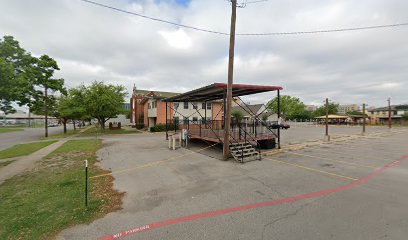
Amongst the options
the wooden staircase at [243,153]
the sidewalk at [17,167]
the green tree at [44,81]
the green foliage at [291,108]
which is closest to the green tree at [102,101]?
the green tree at [44,81]

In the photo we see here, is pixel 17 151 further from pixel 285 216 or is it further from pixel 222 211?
pixel 285 216

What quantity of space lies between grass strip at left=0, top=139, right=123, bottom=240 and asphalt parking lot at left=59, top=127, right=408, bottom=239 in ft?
1.22

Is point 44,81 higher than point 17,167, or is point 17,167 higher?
point 44,81

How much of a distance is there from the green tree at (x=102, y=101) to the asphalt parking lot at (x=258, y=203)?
2147 centimetres

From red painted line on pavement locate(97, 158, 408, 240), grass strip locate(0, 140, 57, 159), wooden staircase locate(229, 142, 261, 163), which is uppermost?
wooden staircase locate(229, 142, 261, 163)

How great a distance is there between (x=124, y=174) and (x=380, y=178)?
9957mm

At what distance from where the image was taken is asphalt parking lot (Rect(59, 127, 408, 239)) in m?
3.59

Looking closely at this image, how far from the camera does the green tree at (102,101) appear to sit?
26547mm

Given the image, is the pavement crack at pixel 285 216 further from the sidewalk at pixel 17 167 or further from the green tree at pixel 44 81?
the green tree at pixel 44 81

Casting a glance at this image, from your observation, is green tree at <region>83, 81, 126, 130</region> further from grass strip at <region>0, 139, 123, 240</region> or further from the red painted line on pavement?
the red painted line on pavement

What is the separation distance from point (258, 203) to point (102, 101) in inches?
1085

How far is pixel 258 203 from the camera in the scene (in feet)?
15.8

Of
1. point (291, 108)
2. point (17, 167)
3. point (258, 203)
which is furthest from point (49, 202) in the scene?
point (291, 108)

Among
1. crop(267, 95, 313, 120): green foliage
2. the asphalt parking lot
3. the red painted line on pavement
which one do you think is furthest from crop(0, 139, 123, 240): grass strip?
crop(267, 95, 313, 120): green foliage
